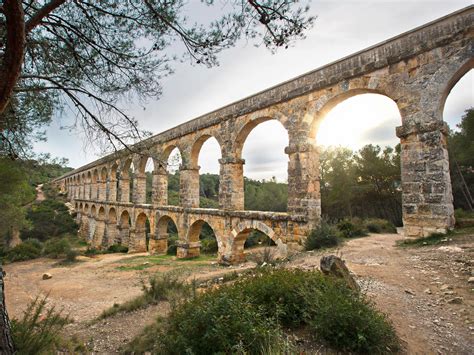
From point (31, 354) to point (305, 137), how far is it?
258 inches

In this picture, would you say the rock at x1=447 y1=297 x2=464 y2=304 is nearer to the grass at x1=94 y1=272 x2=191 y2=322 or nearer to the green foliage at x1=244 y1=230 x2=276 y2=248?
the grass at x1=94 y1=272 x2=191 y2=322

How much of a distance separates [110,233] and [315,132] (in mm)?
16499

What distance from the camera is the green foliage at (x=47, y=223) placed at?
22.5 meters

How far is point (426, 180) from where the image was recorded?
5.01 metres

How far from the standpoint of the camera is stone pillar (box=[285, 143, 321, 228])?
675 centimetres

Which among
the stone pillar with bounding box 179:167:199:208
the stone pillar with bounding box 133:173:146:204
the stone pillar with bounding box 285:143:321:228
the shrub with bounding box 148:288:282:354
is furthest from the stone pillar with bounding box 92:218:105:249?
the shrub with bounding box 148:288:282:354

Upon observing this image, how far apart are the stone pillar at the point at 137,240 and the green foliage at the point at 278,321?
12594mm

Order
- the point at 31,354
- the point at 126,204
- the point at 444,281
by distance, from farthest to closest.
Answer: the point at 126,204
the point at 444,281
the point at 31,354

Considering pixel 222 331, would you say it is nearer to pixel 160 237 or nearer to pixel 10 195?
pixel 160 237

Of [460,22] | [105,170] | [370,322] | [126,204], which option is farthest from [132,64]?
[105,170]

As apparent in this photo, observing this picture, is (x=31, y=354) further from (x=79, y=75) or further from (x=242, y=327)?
(x=79, y=75)

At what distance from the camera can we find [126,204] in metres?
15.8

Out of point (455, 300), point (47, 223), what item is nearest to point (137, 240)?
point (455, 300)

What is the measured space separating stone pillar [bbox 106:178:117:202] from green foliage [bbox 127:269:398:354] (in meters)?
17.7
